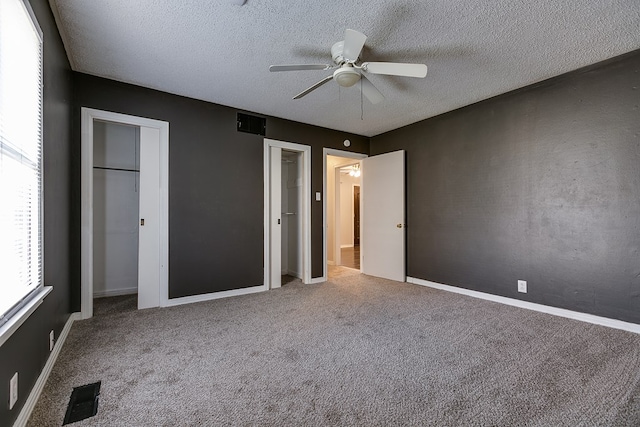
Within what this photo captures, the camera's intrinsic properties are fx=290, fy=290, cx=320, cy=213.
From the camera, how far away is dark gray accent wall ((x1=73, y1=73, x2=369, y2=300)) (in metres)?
3.26

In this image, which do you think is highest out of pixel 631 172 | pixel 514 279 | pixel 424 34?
pixel 424 34

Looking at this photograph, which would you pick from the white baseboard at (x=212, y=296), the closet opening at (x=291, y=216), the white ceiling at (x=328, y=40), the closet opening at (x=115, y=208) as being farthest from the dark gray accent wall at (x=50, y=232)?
the closet opening at (x=291, y=216)

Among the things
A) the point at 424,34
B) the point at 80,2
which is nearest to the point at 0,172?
the point at 80,2

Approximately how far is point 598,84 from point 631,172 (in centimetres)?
90

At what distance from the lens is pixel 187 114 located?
358 cm

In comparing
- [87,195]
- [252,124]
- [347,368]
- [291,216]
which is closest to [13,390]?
[347,368]

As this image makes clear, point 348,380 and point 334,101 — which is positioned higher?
point 334,101

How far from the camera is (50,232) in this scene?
83.3 inches

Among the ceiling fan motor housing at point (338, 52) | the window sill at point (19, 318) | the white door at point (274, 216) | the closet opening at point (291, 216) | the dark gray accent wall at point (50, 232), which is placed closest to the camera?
the window sill at point (19, 318)

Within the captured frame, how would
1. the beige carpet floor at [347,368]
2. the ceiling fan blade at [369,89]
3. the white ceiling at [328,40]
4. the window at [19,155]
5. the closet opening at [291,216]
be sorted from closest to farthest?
the window at [19,155] < the beige carpet floor at [347,368] < the white ceiling at [328,40] < the ceiling fan blade at [369,89] < the closet opening at [291,216]

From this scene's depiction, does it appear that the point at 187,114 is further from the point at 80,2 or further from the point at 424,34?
the point at 424,34

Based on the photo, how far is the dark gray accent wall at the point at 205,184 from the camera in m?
3.26

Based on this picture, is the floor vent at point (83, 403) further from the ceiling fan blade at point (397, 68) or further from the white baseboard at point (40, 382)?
the ceiling fan blade at point (397, 68)

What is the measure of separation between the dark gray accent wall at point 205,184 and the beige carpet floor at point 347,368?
0.59 meters
